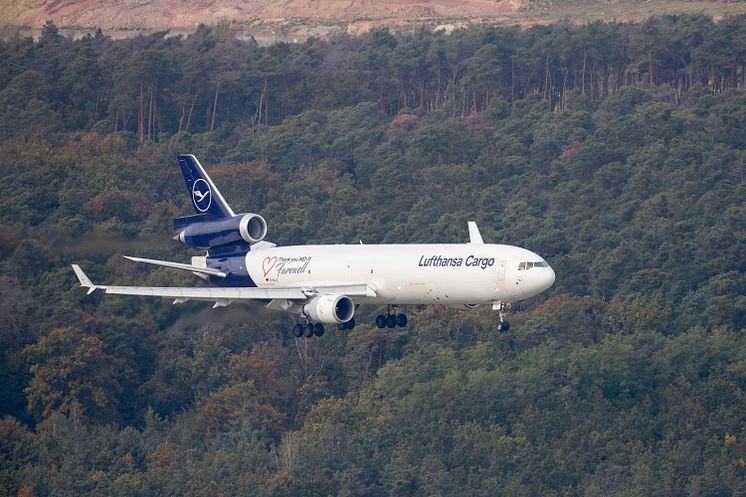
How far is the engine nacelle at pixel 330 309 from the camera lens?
222 feet

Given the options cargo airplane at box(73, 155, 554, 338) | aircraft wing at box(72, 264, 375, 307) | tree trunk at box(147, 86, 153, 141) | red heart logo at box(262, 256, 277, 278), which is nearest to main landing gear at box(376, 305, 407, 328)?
cargo airplane at box(73, 155, 554, 338)

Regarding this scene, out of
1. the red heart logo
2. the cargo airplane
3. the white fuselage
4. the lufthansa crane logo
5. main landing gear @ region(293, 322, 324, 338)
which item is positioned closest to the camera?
the white fuselage

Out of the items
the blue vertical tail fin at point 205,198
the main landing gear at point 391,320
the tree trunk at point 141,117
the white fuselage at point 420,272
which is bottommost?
the tree trunk at point 141,117

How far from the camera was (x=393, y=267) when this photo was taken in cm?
6731

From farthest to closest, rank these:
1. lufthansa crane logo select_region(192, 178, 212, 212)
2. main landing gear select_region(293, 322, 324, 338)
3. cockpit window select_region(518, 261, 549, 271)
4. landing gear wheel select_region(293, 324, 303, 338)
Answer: lufthansa crane logo select_region(192, 178, 212, 212) → main landing gear select_region(293, 322, 324, 338) → landing gear wheel select_region(293, 324, 303, 338) → cockpit window select_region(518, 261, 549, 271)

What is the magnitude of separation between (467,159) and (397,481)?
65.1 metres

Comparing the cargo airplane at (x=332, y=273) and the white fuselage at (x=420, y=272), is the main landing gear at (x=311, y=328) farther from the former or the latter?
the white fuselage at (x=420, y=272)

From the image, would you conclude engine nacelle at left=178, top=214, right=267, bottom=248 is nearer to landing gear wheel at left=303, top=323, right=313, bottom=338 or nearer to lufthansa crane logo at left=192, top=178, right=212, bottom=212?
lufthansa crane logo at left=192, top=178, right=212, bottom=212

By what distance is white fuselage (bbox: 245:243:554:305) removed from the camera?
6456cm

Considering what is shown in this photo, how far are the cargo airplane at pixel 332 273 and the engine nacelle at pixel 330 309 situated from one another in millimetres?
40

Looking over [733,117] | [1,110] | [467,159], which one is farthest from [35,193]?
[733,117]

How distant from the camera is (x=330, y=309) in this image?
6750 centimetres

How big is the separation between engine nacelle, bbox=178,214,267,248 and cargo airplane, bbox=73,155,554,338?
0.14 feet

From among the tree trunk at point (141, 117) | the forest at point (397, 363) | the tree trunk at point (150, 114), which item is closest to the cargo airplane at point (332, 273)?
the forest at point (397, 363)
